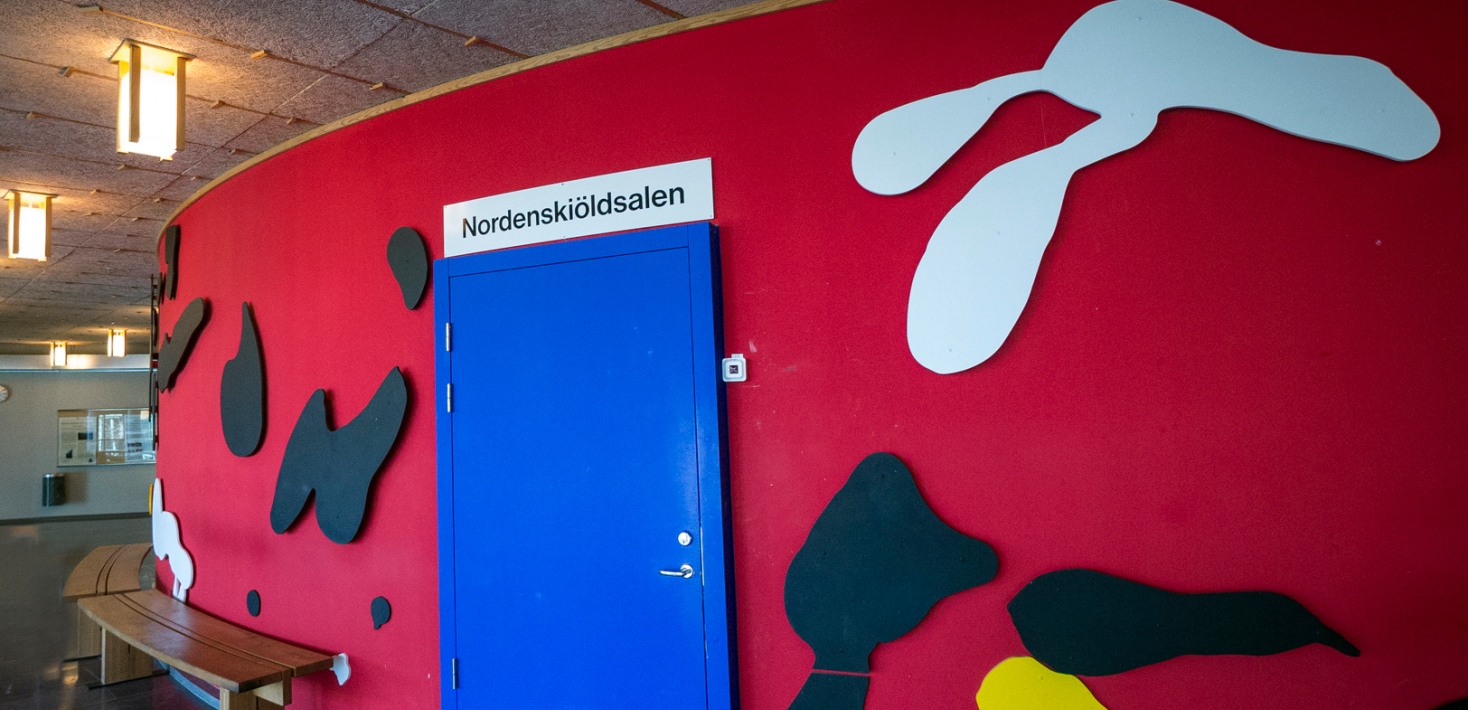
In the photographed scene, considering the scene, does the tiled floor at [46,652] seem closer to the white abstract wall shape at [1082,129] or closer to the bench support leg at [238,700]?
the bench support leg at [238,700]

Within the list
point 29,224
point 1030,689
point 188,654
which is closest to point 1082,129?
point 1030,689

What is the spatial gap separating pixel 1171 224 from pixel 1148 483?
0.69 m

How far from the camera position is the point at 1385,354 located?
2.07 metres

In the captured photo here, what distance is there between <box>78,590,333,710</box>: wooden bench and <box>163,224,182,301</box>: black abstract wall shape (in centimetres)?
178

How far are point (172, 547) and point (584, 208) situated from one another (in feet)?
12.0

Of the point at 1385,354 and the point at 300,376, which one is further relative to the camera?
the point at 300,376

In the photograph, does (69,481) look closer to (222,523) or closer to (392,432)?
(222,523)

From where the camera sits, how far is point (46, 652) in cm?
537

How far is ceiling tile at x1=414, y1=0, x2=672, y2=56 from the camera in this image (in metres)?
2.90

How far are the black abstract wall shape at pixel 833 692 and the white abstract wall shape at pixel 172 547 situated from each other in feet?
12.4

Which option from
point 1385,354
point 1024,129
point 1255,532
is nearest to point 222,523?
point 1024,129

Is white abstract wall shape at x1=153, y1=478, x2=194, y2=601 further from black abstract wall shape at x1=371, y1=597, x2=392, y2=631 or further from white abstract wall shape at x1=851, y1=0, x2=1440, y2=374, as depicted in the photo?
white abstract wall shape at x1=851, y1=0, x2=1440, y2=374

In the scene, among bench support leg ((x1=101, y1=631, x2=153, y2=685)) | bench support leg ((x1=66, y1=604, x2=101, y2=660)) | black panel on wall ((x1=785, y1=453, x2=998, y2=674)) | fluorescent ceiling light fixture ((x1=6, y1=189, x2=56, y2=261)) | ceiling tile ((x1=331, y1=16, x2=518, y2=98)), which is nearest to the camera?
black panel on wall ((x1=785, y1=453, x2=998, y2=674))

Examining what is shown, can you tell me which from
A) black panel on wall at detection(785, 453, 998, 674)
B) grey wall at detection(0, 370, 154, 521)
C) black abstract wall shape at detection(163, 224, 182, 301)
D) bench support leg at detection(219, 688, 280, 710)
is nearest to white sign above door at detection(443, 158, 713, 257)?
black panel on wall at detection(785, 453, 998, 674)
